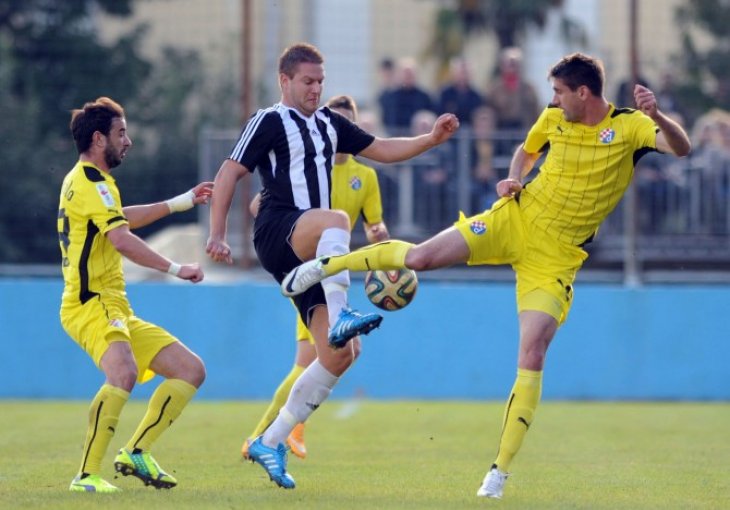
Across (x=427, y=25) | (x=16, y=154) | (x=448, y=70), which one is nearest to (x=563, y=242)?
(x=16, y=154)

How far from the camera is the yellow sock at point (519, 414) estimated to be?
295 inches

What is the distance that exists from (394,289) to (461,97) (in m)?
8.59

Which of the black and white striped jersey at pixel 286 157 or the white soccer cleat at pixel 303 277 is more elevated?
the black and white striped jersey at pixel 286 157

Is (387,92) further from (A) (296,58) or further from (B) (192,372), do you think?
(B) (192,372)

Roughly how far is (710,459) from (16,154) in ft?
31.3

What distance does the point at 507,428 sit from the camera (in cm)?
755

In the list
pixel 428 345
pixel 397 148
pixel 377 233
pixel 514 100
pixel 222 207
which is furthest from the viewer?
pixel 514 100

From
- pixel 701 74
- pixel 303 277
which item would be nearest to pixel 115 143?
pixel 303 277

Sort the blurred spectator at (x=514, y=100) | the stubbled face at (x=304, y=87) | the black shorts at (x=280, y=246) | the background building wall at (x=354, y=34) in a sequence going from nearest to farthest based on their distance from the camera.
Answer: the black shorts at (x=280, y=246) < the stubbled face at (x=304, y=87) < the blurred spectator at (x=514, y=100) < the background building wall at (x=354, y=34)

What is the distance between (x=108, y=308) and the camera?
7773 mm

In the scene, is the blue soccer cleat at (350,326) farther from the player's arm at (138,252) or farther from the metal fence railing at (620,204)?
the metal fence railing at (620,204)

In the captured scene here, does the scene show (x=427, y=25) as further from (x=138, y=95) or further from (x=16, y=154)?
(x=16, y=154)

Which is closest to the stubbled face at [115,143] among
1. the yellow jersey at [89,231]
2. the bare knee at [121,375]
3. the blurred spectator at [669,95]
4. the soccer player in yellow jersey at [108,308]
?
the soccer player in yellow jersey at [108,308]

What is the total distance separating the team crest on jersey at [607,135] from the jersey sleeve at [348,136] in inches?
57.0
